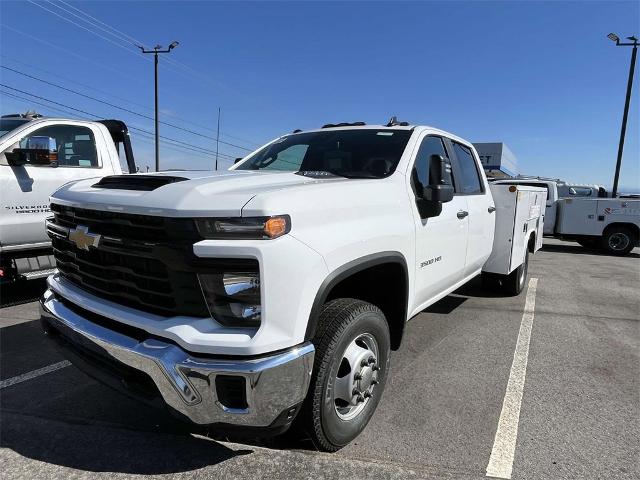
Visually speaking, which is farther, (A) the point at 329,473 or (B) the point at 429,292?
(B) the point at 429,292

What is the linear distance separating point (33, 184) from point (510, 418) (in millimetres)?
5446

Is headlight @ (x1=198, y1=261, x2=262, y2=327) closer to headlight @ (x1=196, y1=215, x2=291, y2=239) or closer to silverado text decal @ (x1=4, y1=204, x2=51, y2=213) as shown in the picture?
headlight @ (x1=196, y1=215, x2=291, y2=239)

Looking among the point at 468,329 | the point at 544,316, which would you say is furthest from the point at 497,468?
the point at 544,316

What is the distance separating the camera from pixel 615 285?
805 centimetres

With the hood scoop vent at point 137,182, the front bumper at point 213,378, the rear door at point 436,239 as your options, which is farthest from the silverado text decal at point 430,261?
the hood scoop vent at point 137,182

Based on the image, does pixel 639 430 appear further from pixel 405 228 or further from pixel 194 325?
pixel 194 325

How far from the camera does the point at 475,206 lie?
446 centimetres

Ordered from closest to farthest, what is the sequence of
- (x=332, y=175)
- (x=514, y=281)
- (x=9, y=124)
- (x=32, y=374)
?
1. (x=332, y=175)
2. (x=32, y=374)
3. (x=9, y=124)
4. (x=514, y=281)

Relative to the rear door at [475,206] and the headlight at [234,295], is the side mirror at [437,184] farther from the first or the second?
the headlight at [234,295]

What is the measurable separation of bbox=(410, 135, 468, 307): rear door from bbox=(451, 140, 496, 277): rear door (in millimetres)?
189

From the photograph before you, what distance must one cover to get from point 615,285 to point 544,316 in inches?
135

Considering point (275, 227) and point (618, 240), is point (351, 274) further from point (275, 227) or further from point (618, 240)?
point (618, 240)

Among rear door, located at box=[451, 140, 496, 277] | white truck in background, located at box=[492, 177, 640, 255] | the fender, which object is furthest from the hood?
white truck in background, located at box=[492, 177, 640, 255]

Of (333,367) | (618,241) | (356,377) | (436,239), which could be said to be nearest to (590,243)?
(618,241)
